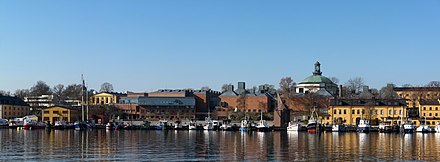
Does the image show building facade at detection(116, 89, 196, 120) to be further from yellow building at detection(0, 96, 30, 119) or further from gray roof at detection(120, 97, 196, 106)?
yellow building at detection(0, 96, 30, 119)

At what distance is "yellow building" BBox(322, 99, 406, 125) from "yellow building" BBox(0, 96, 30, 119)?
84.4m

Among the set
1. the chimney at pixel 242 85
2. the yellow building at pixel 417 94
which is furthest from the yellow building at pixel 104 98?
the yellow building at pixel 417 94

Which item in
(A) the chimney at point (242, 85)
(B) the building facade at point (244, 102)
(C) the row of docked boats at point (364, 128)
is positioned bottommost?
(C) the row of docked boats at point (364, 128)

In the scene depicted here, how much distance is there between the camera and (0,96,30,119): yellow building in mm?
163375

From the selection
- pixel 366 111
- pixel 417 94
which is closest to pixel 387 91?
pixel 417 94

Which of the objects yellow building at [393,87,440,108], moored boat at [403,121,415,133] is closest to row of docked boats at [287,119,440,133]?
moored boat at [403,121,415,133]

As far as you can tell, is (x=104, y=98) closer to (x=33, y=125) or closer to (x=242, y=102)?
(x=242, y=102)

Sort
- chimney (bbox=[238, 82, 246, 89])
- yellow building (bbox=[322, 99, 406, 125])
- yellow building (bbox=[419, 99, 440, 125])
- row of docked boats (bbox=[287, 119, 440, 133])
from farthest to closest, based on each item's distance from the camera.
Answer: chimney (bbox=[238, 82, 246, 89])
yellow building (bbox=[419, 99, 440, 125])
yellow building (bbox=[322, 99, 406, 125])
row of docked boats (bbox=[287, 119, 440, 133])

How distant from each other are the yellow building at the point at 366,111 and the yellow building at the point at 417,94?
23241 mm

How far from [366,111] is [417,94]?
129 ft

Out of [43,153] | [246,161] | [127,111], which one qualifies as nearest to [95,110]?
[127,111]

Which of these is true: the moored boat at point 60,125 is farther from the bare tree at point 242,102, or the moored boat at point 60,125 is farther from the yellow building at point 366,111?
the yellow building at point 366,111

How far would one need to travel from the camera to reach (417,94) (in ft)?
537

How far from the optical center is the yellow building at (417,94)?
512 feet
